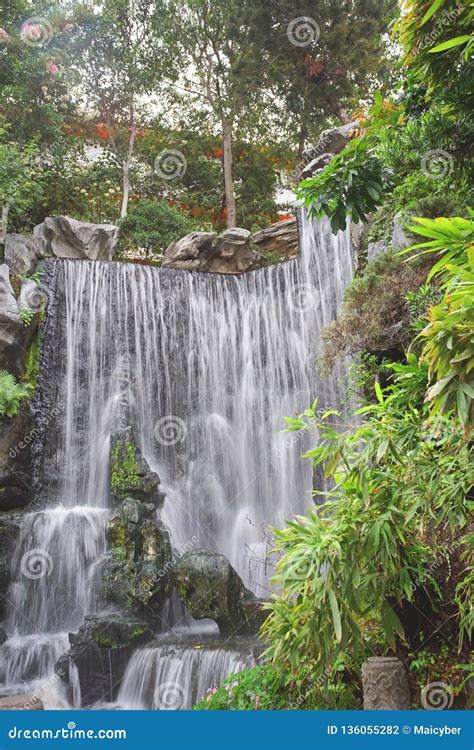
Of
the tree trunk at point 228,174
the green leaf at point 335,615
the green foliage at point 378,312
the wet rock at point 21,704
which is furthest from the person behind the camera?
the tree trunk at point 228,174

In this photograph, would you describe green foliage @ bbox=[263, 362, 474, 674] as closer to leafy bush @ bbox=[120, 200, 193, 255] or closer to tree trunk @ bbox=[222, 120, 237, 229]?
leafy bush @ bbox=[120, 200, 193, 255]

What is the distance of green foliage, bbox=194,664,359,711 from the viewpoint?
13.0 feet

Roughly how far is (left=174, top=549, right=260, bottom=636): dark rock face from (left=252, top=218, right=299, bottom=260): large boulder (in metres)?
8.45

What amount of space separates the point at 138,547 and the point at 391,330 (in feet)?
13.3

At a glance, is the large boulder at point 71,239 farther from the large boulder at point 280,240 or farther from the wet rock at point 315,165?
the wet rock at point 315,165

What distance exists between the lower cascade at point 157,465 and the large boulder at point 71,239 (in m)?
1.04

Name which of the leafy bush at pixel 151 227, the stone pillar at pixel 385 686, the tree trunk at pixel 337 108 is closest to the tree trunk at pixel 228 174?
the leafy bush at pixel 151 227

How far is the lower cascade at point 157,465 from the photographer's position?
7.21 meters

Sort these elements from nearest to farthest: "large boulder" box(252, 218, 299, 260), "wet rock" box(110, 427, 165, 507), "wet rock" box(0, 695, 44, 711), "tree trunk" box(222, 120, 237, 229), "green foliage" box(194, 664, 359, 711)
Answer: "green foliage" box(194, 664, 359, 711)
"wet rock" box(0, 695, 44, 711)
"wet rock" box(110, 427, 165, 507)
"large boulder" box(252, 218, 299, 260)
"tree trunk" box(222, 120, 237, 229)

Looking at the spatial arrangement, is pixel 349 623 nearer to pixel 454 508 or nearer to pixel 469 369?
pixel 454 508

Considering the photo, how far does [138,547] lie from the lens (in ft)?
26.5

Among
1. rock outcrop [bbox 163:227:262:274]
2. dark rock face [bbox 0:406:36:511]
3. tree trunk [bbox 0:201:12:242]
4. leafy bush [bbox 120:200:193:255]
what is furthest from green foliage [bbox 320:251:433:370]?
leafy bush [bbox 120:200:193:255]

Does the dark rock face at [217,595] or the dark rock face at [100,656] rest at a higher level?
the dark rock face at [217,595]

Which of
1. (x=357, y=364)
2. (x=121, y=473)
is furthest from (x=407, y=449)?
(x=121, y=473)
